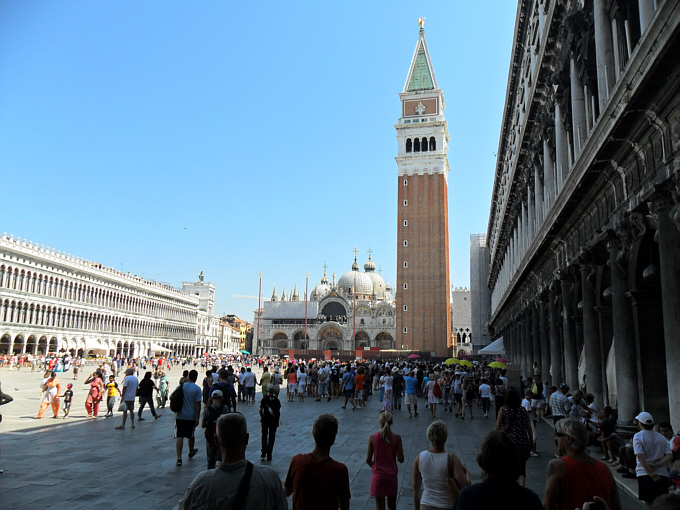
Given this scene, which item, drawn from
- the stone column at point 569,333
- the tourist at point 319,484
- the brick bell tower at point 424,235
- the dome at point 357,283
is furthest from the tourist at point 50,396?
the dome at point 357,283

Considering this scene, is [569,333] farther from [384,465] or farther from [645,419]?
[384,465]

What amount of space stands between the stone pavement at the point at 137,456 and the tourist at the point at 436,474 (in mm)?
2612

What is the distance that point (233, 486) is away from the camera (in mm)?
3021

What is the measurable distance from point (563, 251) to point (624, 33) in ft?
20.0

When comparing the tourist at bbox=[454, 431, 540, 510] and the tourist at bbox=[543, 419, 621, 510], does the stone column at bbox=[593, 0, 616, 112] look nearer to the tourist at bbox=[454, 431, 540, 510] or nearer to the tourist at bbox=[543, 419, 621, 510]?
the tourist at bbox=[543, 419, 621, 510]

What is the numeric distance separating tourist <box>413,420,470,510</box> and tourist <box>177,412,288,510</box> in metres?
1.63

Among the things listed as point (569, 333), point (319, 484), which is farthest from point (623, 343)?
point (319, 484)

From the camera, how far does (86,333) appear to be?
A: 196 feet

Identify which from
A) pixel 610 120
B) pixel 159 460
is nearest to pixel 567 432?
pixel 610 120

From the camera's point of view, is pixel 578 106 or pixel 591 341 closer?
pixel 591 341

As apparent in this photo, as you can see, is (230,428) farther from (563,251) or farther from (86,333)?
(86,333)

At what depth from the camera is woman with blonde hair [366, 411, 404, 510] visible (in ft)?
17.3

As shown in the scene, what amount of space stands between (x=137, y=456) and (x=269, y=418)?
246cm

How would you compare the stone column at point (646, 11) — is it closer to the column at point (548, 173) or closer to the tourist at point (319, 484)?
the tourist at point (319, 484)
